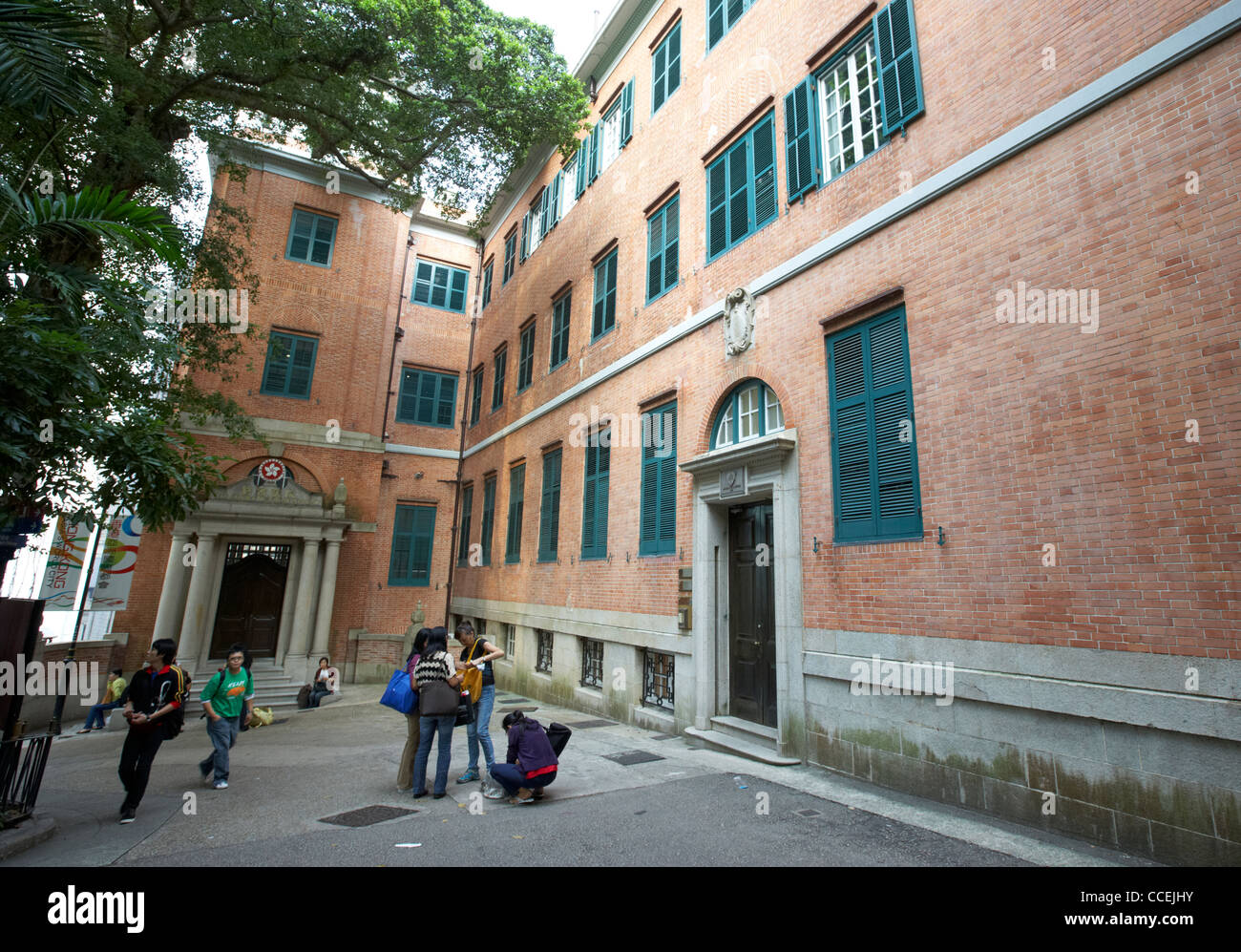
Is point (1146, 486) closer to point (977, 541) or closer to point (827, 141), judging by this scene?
point (977, 541)

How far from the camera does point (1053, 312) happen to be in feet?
17.7

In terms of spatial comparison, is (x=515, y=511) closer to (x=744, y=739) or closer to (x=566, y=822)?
(x=744, y=739)

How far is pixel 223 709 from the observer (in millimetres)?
7426

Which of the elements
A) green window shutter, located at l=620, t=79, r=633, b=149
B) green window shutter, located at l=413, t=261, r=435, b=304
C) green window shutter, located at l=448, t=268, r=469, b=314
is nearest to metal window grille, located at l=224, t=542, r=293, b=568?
green window shutter, located at l=413, t=261, r=435, b=304

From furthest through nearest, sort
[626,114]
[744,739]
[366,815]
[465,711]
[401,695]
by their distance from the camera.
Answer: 1. [626,114]
2. [744,739]
3. [465,711]
4. [401,695]
5. [366,815]

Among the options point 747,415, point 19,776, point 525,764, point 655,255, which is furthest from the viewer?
point 655,255

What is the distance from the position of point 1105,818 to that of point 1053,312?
410 centimetres

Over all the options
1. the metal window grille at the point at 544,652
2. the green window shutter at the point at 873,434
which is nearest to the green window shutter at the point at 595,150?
the green window shutter at the point at 873,434

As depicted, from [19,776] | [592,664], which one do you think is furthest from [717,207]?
[19,776]

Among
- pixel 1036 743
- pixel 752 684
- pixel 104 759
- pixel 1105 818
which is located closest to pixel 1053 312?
pixel 1036 743

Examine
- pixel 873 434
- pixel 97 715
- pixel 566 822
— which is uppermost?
pixel 873 434

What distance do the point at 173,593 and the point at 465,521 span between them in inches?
316

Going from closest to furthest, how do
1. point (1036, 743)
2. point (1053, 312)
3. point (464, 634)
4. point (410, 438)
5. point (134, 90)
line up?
1. point (1036, 743)
2. point (1053, 312)
3. point (464, 634)
4. point (134, 90)
5. point (410, 438)

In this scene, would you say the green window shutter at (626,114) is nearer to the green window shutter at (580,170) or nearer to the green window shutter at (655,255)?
the green window shutter at (580,170)
